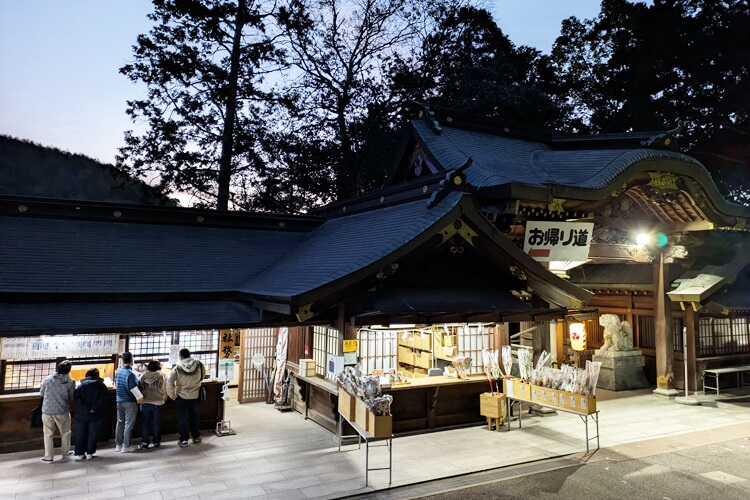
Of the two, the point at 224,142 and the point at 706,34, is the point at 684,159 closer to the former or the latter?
the point at 706,34

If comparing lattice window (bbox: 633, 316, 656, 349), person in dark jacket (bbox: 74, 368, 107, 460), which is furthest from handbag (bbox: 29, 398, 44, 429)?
lattice window (bbox: 633, 316, 656, 349)

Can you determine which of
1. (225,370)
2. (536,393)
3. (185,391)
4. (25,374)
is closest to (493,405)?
(536,393)

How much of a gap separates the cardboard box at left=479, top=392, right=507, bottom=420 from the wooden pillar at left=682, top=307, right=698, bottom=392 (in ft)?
25.9

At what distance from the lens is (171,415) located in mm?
10648

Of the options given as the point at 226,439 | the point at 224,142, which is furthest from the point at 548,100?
the point at 226,439

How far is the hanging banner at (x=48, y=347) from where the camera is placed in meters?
9.27

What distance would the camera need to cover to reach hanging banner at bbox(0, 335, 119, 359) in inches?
365

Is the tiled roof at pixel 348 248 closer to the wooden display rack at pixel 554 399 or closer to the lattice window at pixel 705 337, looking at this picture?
the wooden display rack at pixel 554 399

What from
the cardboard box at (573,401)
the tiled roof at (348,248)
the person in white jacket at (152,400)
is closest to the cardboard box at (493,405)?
the cardboard box at (573,401)

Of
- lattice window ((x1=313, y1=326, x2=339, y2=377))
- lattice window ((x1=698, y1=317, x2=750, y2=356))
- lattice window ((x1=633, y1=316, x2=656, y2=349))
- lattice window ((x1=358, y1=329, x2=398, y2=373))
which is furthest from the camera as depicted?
lattice window ((x1=633, y1=316, x2=656, y2=349))

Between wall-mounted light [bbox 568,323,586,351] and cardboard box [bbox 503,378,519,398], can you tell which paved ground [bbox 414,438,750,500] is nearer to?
cardboard box [bbox 503,378,519,398]

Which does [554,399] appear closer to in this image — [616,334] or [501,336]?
[501,336]

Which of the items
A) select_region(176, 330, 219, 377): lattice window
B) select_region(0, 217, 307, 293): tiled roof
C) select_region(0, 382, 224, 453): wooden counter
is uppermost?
select_region(0, 217, 307, 293): tiled roof

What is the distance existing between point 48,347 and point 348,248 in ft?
20.7
